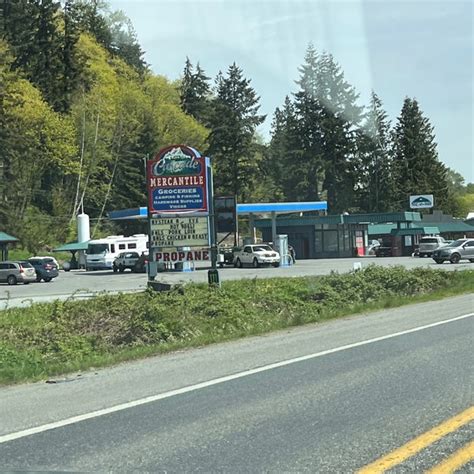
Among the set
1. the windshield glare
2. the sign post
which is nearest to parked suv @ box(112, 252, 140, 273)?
the windshield glare

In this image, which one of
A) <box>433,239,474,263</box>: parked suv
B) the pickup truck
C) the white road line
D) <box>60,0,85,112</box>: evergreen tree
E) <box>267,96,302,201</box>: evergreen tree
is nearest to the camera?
the white road line

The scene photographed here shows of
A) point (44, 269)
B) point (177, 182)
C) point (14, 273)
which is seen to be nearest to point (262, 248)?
point (44, 269)

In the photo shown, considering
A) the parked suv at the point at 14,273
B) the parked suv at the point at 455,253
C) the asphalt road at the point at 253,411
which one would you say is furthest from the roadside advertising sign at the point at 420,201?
the asphalt road at the point at 253,411

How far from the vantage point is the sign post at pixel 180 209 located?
20703 mm

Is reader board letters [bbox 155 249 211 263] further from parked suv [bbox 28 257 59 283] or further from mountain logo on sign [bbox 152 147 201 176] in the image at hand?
parked suv [bbox 28 257 59 283]

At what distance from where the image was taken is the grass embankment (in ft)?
37.6

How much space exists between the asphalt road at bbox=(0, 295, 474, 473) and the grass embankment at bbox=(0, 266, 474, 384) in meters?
1.12

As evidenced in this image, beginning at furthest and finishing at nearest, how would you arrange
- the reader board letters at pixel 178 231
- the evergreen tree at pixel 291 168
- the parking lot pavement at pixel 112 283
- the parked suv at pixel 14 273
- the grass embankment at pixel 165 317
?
the evergreen tree at pixel 291 168 → the parked suv at pixel 14 273 → the parking lot pavement at pixel 112 283 → the reader board letters at pixel 178 231 → the grass embankment at pixel 165 317

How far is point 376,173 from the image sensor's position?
97000mm

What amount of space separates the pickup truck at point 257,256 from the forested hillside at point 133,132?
22539 mm

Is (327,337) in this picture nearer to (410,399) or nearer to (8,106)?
(410,399)

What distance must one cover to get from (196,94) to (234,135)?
14.9 m

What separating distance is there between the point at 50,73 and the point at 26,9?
28.7 ft

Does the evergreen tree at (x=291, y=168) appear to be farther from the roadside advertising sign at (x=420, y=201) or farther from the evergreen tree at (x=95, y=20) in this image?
the evergreen tree at (x=95, y=20)
